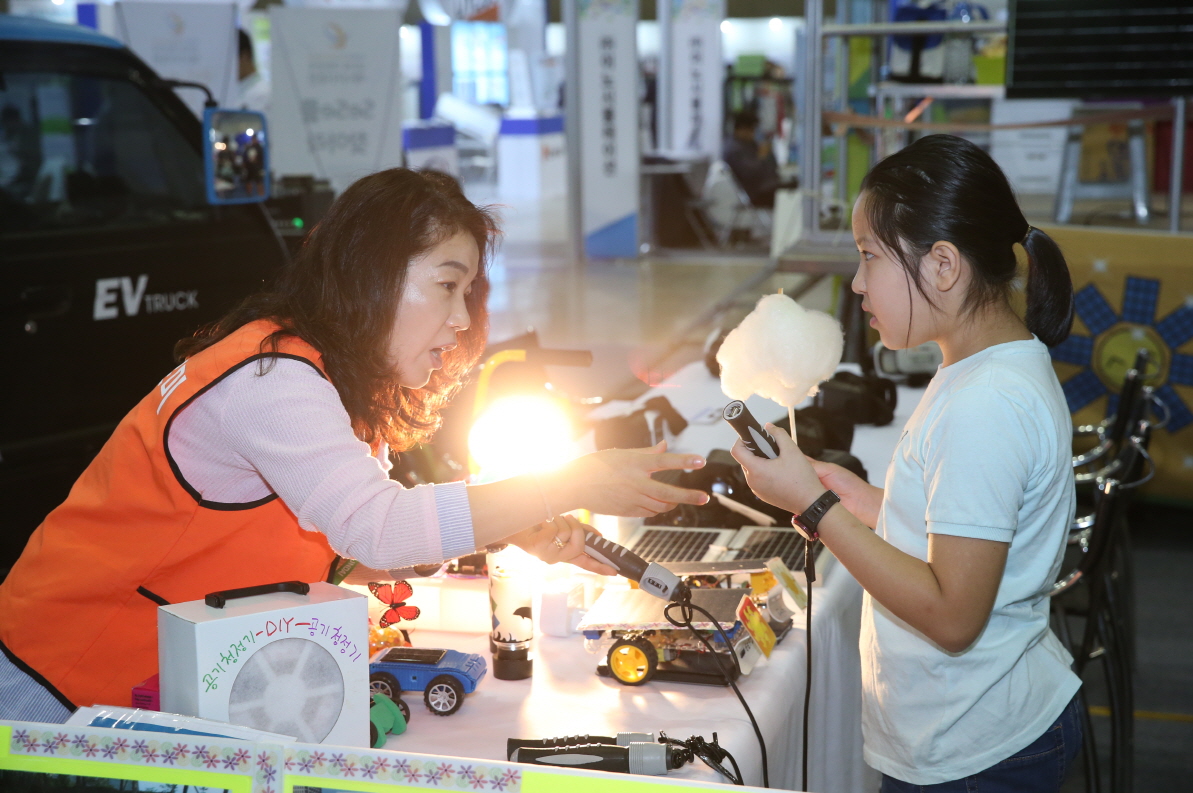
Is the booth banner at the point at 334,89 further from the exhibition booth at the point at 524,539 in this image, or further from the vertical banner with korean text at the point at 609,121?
the exhibition booth at the point at 524,539

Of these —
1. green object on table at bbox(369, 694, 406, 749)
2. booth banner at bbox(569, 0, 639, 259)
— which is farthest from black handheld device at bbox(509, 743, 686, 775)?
booth banner at bbox(569, 0, 639, 259)

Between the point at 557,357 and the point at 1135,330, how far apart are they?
4.25 metres

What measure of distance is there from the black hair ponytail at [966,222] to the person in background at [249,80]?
8392 mm

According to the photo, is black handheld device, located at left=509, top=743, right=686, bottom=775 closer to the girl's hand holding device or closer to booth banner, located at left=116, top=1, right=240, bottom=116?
the girl's hand holding device

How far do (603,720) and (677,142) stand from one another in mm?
15248

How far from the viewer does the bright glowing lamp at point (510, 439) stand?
244 cm

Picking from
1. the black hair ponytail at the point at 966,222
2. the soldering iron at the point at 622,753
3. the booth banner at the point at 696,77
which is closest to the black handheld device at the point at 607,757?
the soldering iron at the point at 622,753

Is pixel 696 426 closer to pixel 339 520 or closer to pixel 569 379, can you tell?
pixel 339 520

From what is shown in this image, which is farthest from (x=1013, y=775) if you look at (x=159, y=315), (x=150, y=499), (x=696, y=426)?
(x=159, y=315)

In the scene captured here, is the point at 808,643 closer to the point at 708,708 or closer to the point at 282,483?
the point at 708,708

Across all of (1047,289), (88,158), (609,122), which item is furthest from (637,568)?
(609,122)

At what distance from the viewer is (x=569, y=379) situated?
7.41 metres

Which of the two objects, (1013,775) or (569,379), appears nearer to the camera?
(1013,775)

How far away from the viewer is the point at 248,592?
1.46 m
